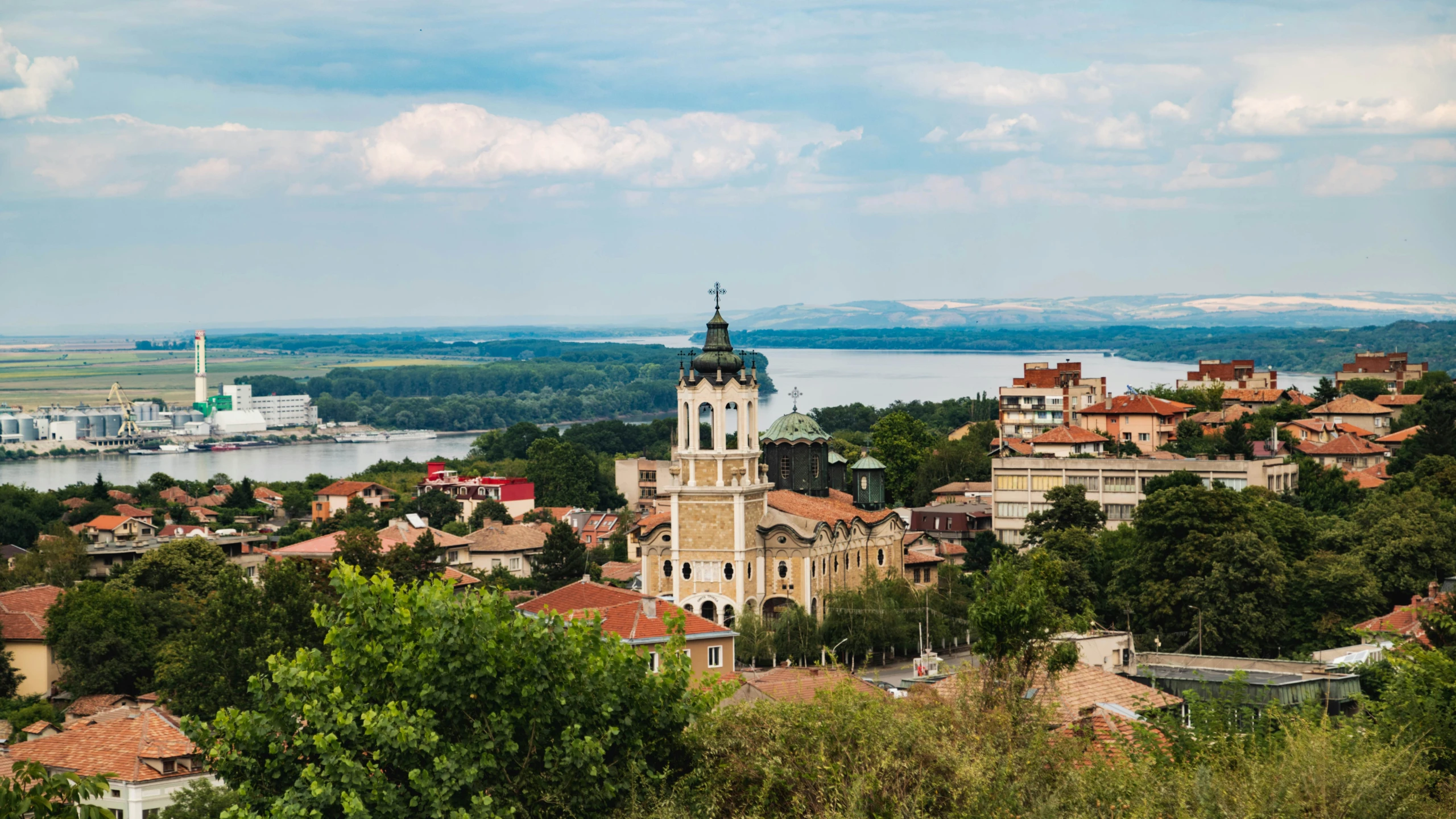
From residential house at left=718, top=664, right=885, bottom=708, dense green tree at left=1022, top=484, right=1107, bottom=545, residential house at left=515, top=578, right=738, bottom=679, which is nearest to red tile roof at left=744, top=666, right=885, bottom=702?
residential house at left=718, top=664, right=885, bottom=708

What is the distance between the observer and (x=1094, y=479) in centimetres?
4884

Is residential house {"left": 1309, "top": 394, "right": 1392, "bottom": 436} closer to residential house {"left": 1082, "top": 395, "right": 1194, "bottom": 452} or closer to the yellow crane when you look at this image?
residential house {"left": 1082, "top": 395, "right": 1194, "bottom": 452}

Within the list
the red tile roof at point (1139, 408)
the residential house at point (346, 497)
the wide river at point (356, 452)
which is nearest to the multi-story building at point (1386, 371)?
the red tile roof at point (1139, 408)

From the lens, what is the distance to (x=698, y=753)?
1290 cm

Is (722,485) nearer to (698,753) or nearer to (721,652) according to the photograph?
(721,652)

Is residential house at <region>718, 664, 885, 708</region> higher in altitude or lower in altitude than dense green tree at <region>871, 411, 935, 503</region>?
higher

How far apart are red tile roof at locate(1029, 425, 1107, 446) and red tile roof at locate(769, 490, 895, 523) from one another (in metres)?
14.7

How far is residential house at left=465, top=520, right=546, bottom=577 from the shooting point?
50.5 m

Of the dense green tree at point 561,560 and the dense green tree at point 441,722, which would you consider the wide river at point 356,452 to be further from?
the dense green tree at point 441,722

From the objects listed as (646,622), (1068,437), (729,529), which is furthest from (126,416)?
(646,622)

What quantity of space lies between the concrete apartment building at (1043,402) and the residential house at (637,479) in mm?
13889

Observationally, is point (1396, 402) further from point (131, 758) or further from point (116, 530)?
point (131, 758)

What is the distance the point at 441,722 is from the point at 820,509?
91.3 ft

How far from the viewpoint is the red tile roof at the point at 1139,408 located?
199 feet
